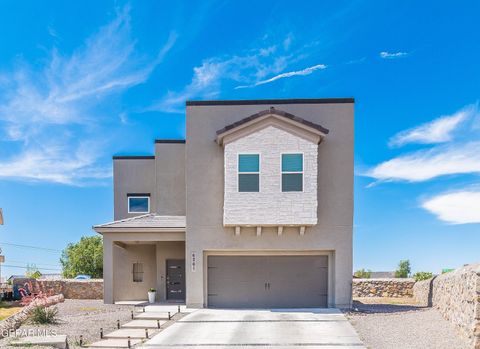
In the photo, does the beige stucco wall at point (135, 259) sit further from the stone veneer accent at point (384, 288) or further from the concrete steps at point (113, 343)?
the stone veneer accent at point (384, 288)

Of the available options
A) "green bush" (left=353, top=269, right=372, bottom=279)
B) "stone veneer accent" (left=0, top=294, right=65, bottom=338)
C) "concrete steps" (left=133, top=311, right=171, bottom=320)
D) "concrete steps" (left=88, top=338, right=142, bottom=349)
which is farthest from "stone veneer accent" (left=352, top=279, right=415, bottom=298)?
"stone veneer accent" (left=0, top=294, right=65, bottom=338)

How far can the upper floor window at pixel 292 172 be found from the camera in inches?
646

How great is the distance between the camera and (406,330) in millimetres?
12055

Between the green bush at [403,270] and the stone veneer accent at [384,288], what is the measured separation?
358 inches

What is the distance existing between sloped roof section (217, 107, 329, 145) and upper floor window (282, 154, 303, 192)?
1150mm

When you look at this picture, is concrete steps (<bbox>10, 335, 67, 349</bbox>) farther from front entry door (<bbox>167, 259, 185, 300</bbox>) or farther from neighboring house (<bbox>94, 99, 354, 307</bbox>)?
front entry door (<bbox>167, 259, 185, 300</bbox>)

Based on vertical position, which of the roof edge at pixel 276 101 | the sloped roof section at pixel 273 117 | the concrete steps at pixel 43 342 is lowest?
the concrete steps at pixel 43 342

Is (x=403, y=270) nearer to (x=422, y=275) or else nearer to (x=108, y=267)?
(x=422, y=275)

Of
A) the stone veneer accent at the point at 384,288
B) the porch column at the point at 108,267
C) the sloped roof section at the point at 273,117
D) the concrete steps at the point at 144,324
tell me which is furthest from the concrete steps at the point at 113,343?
the stone veneer accent at the point at 384,288

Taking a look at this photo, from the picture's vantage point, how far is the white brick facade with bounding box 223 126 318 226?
16.3m

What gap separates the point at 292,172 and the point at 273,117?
224 cm

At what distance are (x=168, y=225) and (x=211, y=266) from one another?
252 centimetres

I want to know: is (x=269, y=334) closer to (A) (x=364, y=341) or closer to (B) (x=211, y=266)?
(A) (x=364, y=341)

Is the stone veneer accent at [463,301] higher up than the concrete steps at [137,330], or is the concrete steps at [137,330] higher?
the stone veneer accent at [463,301]
